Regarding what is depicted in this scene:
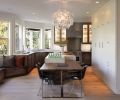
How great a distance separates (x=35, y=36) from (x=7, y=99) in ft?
29.4

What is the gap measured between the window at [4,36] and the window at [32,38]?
312cm

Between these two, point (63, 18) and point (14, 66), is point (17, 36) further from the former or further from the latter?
point (63, 18)

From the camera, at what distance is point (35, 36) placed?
14.4 m

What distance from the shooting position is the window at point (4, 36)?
1041 cm

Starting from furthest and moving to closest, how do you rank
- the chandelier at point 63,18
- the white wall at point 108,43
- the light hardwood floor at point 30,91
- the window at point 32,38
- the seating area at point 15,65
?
the window at point 32,38 < the seating area at point 15,65 < the chandelier at point 63,18 < the white wall at point 108,43 < the light hardwood floor at point 30,91

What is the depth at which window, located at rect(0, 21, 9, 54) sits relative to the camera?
1041cm

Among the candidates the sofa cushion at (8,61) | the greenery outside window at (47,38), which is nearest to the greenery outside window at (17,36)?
the sofa cushion at (8,61)

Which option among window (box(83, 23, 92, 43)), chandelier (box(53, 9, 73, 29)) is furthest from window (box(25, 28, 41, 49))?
chandelier (box(53, 9, 73, 29))

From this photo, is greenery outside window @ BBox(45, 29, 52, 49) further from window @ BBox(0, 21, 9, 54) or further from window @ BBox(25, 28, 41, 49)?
window @ BBox(0, 21, 9, 54)

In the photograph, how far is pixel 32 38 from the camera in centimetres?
1430

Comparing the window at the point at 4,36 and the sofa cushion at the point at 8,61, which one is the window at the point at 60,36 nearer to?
the window at the point at 4,36

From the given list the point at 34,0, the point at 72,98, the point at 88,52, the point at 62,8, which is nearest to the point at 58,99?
the point at 72,98

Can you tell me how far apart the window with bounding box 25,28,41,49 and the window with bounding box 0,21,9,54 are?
3115 millimetres

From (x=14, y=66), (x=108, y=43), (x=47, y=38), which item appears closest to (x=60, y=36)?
(x=47, y=38)
